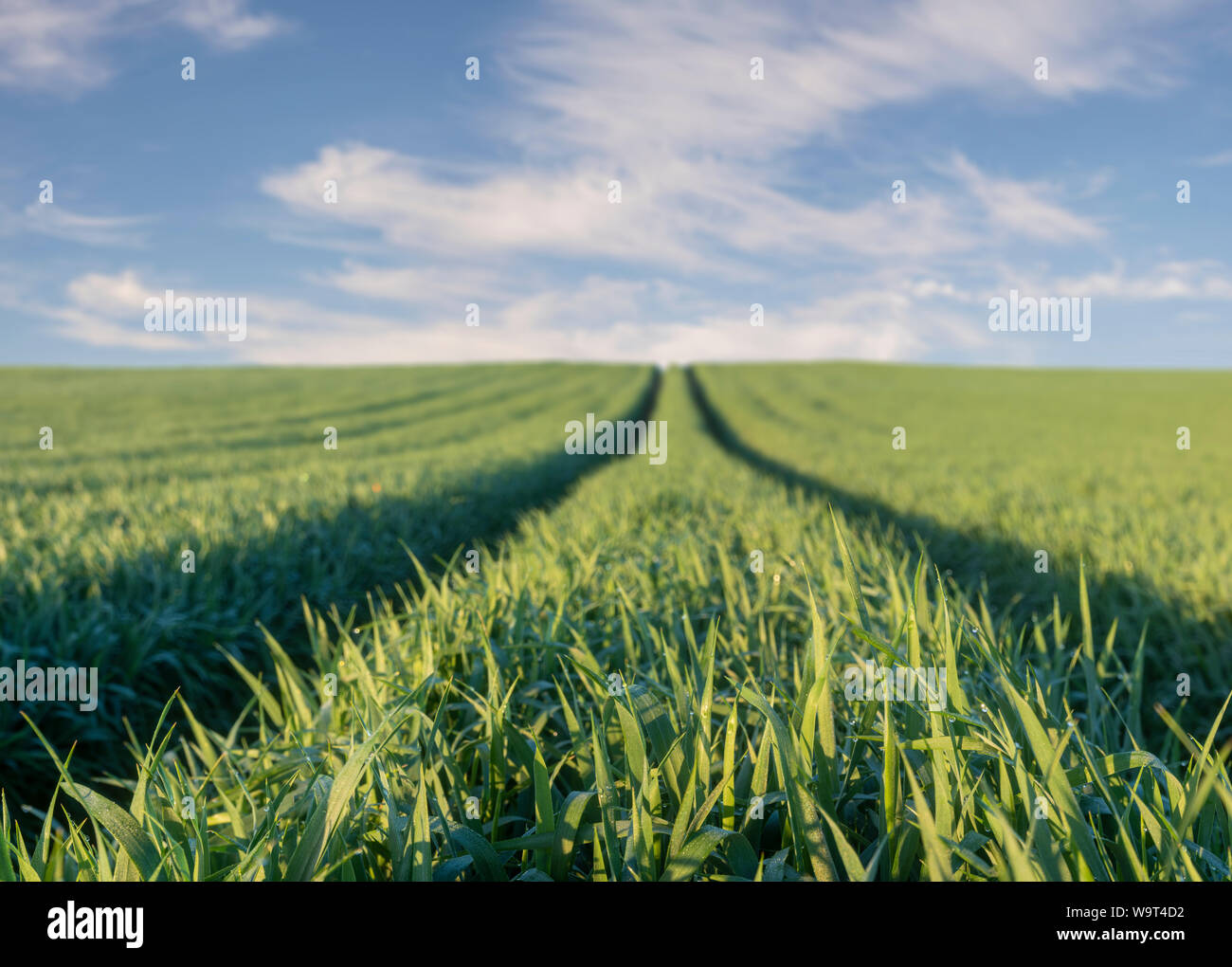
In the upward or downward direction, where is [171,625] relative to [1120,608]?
upward

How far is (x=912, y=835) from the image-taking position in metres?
1.25

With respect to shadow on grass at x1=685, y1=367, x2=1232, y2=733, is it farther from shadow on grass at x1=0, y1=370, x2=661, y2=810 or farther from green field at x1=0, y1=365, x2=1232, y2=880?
shadow on grass at x1=0, y1=370, x2=661, y2=810

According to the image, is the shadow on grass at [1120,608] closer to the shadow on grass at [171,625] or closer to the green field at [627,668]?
the green field at [627,668]

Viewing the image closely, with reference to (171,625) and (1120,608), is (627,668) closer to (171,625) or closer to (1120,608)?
(171,625)

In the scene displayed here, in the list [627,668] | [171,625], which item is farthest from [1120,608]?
[171,625]

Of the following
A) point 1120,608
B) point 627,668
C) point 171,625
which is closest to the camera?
point 627,668

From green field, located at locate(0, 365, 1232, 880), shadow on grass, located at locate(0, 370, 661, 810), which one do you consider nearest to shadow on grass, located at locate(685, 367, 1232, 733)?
green field, located at locate(0, 365, 1232, 880)

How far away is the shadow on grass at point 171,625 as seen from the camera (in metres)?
3.38

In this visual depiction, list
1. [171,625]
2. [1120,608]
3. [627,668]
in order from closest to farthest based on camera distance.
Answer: [627,668]
[171,625]
[1120,608]

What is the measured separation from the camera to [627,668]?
2.07 metres

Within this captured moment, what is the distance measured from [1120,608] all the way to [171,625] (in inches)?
246

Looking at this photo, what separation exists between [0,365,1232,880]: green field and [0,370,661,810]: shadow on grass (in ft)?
0.10
